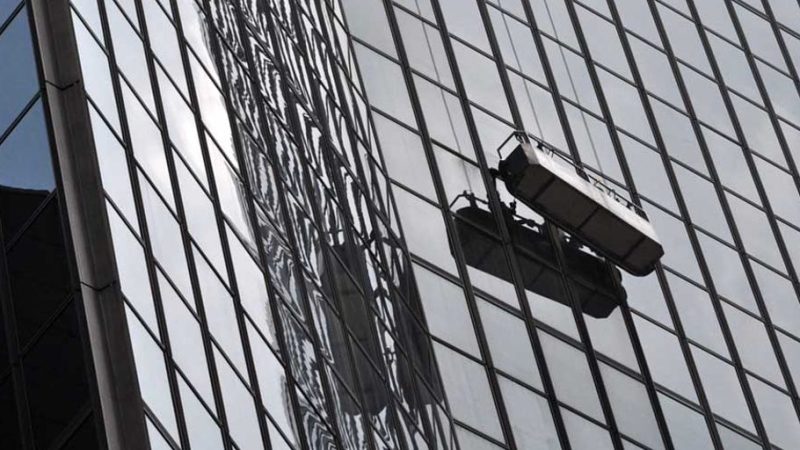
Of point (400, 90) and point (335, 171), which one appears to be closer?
point (335, 171)

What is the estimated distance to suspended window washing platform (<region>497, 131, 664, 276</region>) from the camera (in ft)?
129

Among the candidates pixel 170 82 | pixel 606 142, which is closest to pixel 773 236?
pixel 606 142

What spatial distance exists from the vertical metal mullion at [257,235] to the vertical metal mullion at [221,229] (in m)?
1.33

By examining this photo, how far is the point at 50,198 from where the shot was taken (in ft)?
66.5

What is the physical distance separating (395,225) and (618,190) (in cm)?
778

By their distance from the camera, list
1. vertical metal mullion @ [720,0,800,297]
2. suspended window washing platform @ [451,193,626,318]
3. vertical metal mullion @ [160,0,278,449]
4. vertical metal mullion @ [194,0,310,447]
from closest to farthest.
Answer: vertical metal mullion @ [160,0,278,449] < vertical metal mullion @ [194,0,310,447] < suspended window washing platform @ [451,193,626,318] < vertical metal mullion @ [720,0,800,297]

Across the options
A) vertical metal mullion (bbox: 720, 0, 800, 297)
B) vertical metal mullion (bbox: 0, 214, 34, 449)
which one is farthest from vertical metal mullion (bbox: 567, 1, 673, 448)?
vertical metal mullion (bbox: 0, 214, 34, 449)

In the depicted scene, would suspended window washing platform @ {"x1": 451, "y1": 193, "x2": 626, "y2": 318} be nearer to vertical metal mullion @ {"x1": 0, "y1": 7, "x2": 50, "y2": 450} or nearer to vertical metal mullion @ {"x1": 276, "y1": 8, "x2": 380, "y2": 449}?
vertical metal mullion @ {"x1": 276, "y1": 8, "x2": 380, "y2": 449}

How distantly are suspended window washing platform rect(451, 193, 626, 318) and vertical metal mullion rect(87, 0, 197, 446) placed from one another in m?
18.2

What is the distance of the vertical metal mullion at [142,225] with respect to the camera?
2030 centimetres

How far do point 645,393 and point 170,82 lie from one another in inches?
713

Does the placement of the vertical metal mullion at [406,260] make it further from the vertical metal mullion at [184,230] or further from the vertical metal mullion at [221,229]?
the vertical metal mullion at [184,230]

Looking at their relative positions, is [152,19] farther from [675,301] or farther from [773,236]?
[773,236]

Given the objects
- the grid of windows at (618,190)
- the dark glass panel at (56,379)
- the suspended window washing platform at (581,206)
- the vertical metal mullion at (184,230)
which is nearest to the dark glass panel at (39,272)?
the dark glass panel at (56,379)
